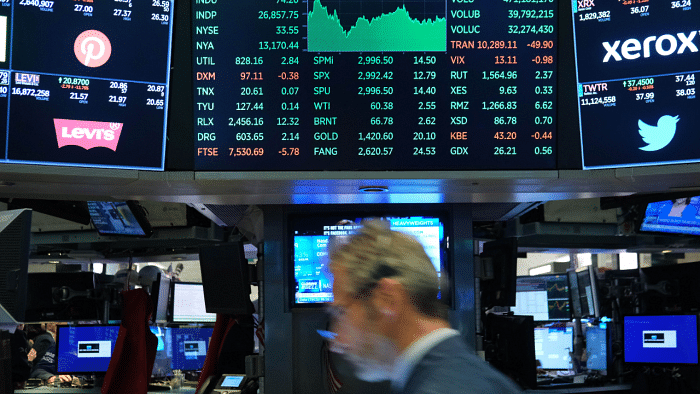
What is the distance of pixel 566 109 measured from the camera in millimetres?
2746

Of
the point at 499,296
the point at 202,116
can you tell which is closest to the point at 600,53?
the point at 499,296

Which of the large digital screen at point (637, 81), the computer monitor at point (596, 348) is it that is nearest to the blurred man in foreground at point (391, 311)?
the large digital screen at point (637, 81)

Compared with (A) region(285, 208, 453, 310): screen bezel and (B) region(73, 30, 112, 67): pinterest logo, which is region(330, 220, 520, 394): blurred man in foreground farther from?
(A) region(285, 208, 453, 310): screen bezel

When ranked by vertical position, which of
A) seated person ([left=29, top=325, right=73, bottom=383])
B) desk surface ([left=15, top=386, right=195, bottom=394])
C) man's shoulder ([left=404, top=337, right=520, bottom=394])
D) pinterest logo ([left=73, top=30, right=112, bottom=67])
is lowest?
desk surface ([left=15, top=386, right=195, bottom=394])

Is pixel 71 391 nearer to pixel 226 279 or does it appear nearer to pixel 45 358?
pixel 45 358

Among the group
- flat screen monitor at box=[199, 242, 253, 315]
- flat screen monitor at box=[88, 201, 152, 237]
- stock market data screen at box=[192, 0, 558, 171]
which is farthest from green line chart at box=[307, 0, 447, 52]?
flat screen monitor at box=[88, 201, 152, 237]

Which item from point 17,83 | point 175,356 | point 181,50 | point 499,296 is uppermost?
point 181,50

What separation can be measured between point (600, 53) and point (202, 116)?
1697mm

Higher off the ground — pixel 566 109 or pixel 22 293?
pixel 566 109

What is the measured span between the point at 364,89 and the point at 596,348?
4620 millimetres

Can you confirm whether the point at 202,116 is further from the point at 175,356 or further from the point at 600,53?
the point at 175,356

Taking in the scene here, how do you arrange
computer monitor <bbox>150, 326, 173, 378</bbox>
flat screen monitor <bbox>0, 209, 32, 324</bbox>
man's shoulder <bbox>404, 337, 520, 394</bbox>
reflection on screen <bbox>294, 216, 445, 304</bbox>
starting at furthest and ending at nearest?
computer monitor <bbox>150, 326, 173, 378</bbox> < reflection on screen <bbox>294, 216, 445, 304</bbox> < flat screen monitor <bbox>0, 209, 32, 324</bbox> < man's shoulder <bbox>404, 337, 520, 394</bbox>

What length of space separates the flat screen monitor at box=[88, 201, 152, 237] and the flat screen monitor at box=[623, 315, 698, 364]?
427 cm

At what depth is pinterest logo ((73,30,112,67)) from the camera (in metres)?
2.57
